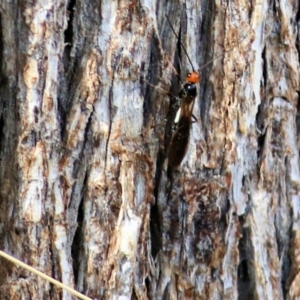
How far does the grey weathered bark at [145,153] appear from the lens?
1.65 meters

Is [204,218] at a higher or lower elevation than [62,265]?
higher

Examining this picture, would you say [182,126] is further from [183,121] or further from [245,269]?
[245,269]

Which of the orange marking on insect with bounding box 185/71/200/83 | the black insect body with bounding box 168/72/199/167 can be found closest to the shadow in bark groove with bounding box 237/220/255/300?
the black insect body with bounding box 168/72/199/167

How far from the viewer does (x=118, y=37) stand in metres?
1.72

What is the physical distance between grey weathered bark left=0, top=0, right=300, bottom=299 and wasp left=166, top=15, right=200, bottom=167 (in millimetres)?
43

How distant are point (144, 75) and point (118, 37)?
0.15 m

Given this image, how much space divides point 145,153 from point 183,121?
0.16 m

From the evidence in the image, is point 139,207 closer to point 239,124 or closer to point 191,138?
point 191,138

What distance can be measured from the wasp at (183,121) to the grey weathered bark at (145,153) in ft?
0.14

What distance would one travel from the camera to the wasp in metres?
1.83

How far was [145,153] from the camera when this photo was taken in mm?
1829

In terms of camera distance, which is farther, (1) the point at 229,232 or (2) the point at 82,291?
(1) the point at 229,232

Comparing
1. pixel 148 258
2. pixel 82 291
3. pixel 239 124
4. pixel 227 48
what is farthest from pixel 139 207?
pixel 227 48

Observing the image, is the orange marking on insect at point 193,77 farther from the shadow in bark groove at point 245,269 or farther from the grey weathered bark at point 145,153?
the shadow in bark groove at point 245,269
